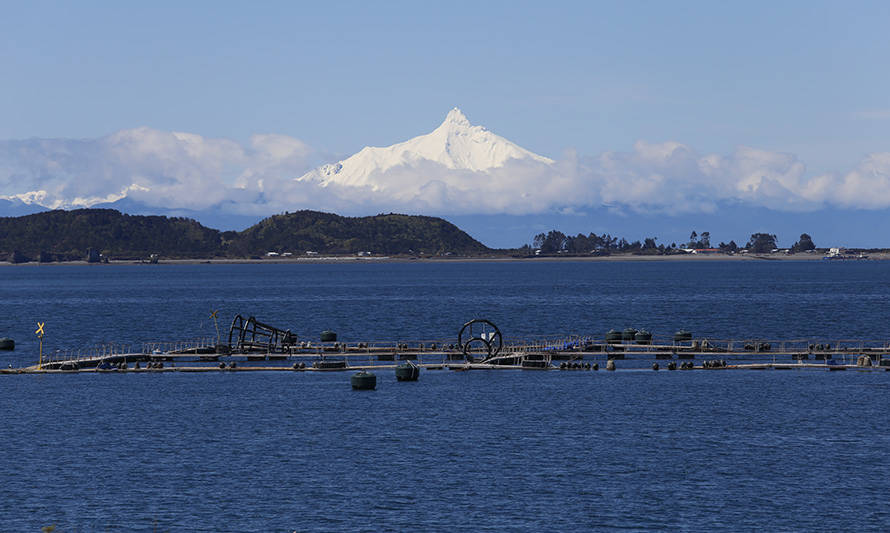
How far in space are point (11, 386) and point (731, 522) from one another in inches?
3002

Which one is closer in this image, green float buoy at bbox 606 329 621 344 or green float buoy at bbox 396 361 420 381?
green float buoy at bbox 396 361 420 381

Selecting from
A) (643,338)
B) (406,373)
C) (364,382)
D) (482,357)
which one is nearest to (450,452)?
(364,382)

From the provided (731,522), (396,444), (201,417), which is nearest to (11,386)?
(201,417)

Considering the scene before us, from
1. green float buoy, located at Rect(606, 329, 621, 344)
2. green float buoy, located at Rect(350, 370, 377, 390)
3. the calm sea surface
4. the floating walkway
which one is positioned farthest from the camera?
green float buoy, located at Rect(606, 329, 621, 344)

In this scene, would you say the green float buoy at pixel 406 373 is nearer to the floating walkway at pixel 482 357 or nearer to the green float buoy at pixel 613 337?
the floating walkway at pixel 482 357

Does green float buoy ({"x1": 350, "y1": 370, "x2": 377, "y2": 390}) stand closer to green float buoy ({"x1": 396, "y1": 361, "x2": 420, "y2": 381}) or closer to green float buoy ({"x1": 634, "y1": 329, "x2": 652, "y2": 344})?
green float buoy ({"x1": 396, "y1": 361, "x2": 420, "y2": 381})

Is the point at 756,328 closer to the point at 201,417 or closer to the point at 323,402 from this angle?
the point at 323,402

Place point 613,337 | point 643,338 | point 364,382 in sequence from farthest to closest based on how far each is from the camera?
point 613,337 < point 643,338 < point 364,382

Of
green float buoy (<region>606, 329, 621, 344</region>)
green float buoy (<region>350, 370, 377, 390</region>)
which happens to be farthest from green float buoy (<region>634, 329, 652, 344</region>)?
green float buoy (<region>350, 370, 377, 390</region>)

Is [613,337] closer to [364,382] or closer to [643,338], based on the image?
[643,338]

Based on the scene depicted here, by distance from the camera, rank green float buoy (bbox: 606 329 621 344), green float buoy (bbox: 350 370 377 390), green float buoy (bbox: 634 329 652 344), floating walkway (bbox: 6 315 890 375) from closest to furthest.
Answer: green float buoy (bbox: 350 370 377 390) < floating walkway (bbox: 6 315 890 375) < green float buoy (bbox: 634 329 652 344) < green float buoy (bbox: 606 329 621 344)

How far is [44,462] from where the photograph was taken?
6681cm

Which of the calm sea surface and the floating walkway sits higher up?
the floating walkway

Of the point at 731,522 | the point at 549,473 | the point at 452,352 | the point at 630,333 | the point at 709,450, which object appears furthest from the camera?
the point at 630,333
